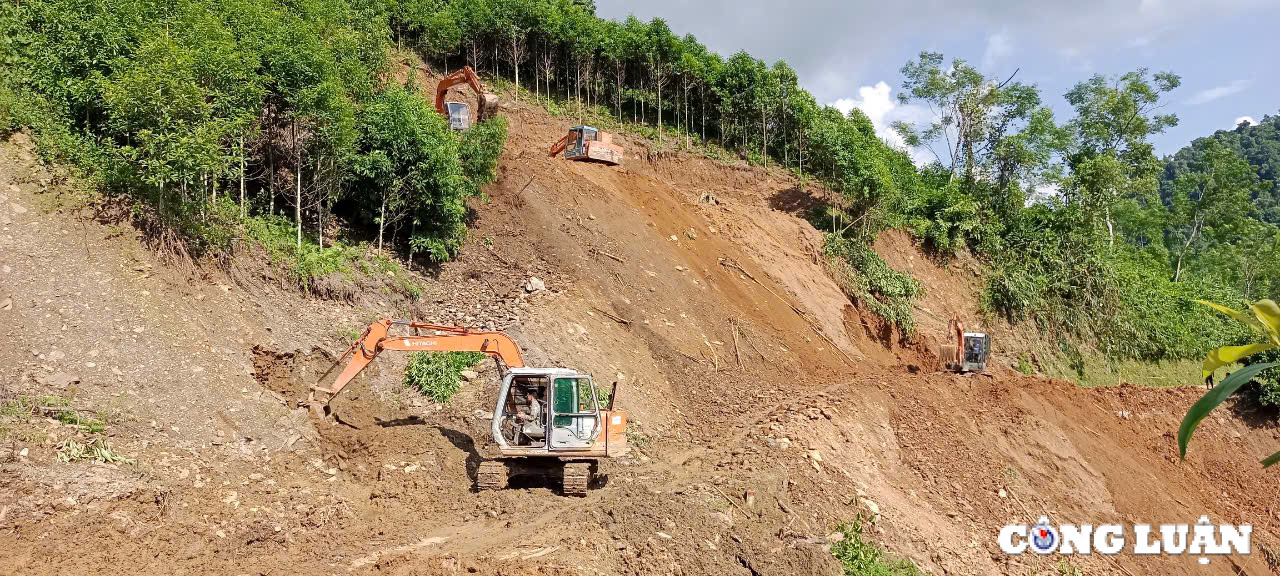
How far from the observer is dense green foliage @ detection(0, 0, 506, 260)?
13.5m

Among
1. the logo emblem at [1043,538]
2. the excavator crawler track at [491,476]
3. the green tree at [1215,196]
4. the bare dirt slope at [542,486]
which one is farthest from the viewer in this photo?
the green tree at [1215,196]

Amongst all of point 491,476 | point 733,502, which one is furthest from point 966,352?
point 491,476

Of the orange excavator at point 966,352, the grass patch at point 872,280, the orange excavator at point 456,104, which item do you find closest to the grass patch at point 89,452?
the orange excavator at point 456,104

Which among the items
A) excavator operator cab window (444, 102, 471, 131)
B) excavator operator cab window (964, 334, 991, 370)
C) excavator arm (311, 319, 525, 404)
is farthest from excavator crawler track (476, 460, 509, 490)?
excavator operator cab window (964, 334, 991, 370)

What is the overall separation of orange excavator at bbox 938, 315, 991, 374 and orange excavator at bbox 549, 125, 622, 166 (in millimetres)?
11367

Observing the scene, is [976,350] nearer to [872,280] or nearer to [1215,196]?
[872,280]

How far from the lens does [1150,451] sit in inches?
810

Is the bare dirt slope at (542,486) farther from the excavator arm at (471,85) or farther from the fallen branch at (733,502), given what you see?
the excavator arm at (471,85)

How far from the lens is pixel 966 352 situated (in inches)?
923

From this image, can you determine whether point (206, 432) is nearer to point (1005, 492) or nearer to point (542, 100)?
point (1005, 492)

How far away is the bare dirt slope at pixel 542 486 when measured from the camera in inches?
377

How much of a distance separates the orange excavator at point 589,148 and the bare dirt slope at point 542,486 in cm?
248

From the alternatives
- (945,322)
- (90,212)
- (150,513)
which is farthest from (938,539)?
(945,322)

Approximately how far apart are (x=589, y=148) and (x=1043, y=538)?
16665 millimetres
